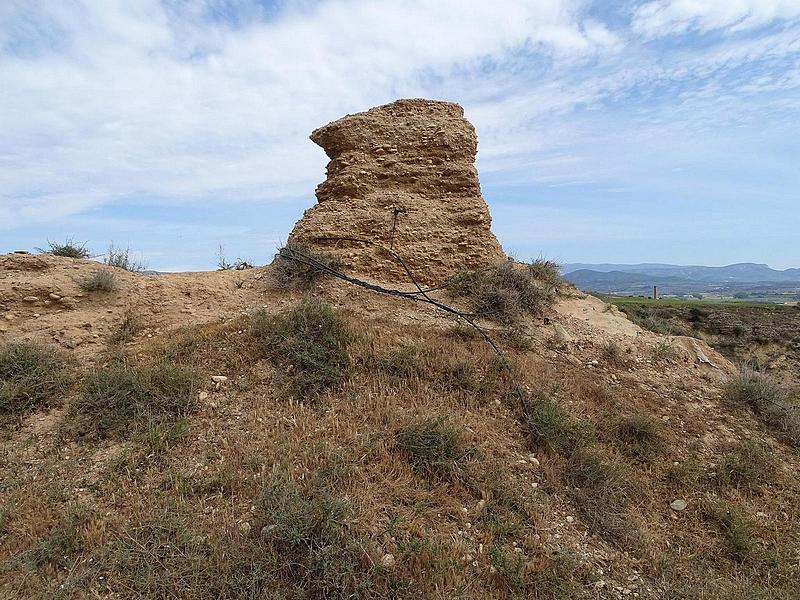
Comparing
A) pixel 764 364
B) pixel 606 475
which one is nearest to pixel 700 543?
pixel 606 475

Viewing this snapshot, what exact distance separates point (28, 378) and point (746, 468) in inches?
260

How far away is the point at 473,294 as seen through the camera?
257 inches

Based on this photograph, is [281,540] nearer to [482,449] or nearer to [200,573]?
[200,573]

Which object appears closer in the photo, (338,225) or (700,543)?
(700,543)

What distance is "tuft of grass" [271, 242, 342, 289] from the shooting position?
653 centimetres

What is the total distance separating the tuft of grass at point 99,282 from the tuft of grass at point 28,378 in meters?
1.05

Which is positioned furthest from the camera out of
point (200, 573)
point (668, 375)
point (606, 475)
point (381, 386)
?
point (668, 375)

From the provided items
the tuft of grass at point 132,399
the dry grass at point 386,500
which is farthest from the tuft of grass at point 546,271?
the tuft of grass at point 132,399

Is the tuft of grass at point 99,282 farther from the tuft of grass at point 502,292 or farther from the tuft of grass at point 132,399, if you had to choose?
the tuft of grass at point 502,292

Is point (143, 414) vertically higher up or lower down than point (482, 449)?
higher up

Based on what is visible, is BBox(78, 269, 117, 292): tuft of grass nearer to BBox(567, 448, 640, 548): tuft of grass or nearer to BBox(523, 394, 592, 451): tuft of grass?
BBox(523, 394, 592, 451): tuft of grass

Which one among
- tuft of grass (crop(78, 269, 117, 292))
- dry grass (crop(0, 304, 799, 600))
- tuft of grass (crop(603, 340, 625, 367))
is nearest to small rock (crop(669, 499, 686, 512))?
dry grass (crop(0, 304, 799, 600))

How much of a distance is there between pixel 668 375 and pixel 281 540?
4.80 metres

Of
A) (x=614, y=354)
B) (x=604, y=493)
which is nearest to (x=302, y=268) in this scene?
(x=614, y=354)
